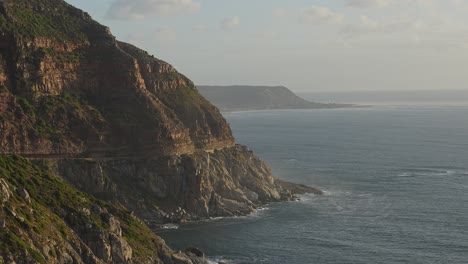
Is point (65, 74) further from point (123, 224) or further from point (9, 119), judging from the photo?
point (123, 224)

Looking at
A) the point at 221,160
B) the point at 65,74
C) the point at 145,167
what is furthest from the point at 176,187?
the point at 65,74

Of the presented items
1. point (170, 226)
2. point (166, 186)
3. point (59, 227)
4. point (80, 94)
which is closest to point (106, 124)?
point (80, 94)

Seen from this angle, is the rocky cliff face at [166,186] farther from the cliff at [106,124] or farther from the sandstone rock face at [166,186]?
the cliff at [106,124]

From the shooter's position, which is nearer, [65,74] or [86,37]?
[65,74]

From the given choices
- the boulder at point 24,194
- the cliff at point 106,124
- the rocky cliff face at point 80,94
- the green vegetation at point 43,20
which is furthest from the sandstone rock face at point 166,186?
the boulder at point 24,194

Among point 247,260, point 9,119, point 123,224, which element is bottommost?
point 247,260

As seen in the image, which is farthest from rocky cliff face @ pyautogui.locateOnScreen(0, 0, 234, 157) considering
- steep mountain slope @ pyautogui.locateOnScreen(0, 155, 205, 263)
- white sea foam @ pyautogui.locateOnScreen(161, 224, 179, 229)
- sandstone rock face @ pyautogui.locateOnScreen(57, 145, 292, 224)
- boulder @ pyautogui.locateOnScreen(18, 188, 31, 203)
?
boulder @ pyautogui.locateOnScreen(18, 188, 31, 203)

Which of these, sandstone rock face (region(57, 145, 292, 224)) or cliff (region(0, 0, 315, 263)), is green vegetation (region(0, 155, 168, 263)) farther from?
cliff (region(0, 0, 315, 263))
